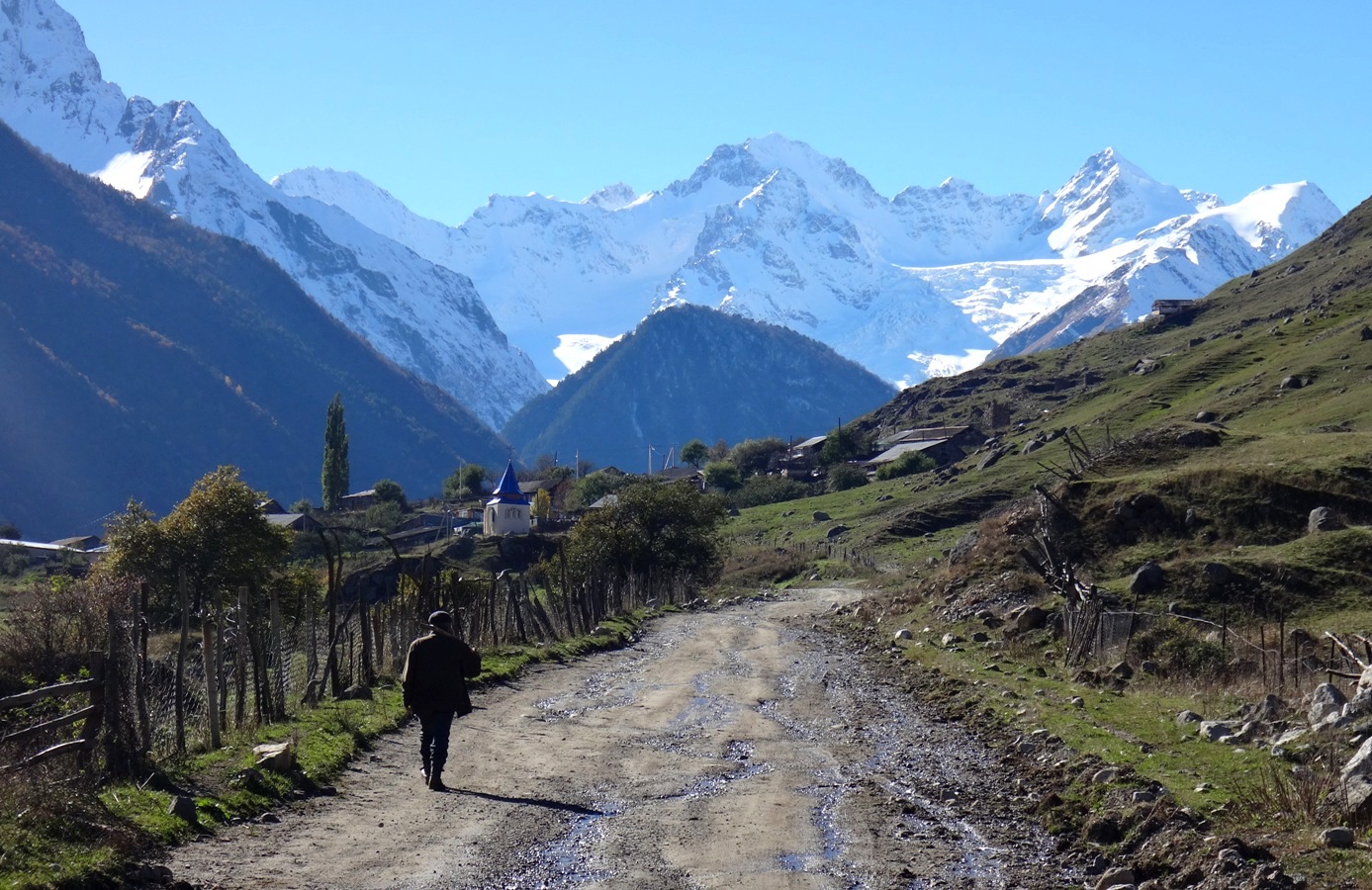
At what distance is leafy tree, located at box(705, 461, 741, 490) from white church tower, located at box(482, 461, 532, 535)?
35241 millimetres

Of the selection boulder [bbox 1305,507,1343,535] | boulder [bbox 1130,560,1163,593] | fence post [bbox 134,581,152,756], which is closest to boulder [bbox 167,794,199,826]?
fence post [bbox 134,581,152,756]

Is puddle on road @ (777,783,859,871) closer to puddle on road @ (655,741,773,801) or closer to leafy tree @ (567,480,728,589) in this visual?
puddle on road @ (655,741,773,801)

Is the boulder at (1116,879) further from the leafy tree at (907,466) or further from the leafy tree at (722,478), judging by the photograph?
the leafy tree at (722,478)

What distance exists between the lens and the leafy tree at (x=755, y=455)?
173625 mm

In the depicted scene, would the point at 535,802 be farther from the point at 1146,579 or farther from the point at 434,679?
the point at 1146,579

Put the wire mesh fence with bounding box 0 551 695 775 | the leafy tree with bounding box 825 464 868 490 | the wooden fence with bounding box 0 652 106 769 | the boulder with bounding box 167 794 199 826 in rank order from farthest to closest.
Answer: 1. the leafy tree with bounding box 825 464 868 490
2. the wire mesh fence with bounding box 0 551 695 775
3. the wooden fence with bounding box 0 652 106 769
4. the boulder with bounding box 167 794 199 826

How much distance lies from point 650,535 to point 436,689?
53.8 metres

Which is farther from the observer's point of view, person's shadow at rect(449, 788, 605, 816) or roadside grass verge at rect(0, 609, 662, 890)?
person's shadow at rect(449, 788, 605, 816)

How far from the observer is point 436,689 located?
16.4 metres

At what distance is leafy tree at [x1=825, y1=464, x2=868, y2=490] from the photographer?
5315 inches

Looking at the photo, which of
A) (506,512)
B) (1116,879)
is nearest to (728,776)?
(1116,879)

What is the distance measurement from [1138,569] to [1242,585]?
2700 millimetres

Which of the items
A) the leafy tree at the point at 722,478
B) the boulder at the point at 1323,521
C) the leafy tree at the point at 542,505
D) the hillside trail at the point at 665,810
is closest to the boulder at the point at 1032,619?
the hillside trail at the point at 665,810

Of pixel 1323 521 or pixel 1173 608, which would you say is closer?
pixel 1173 608
